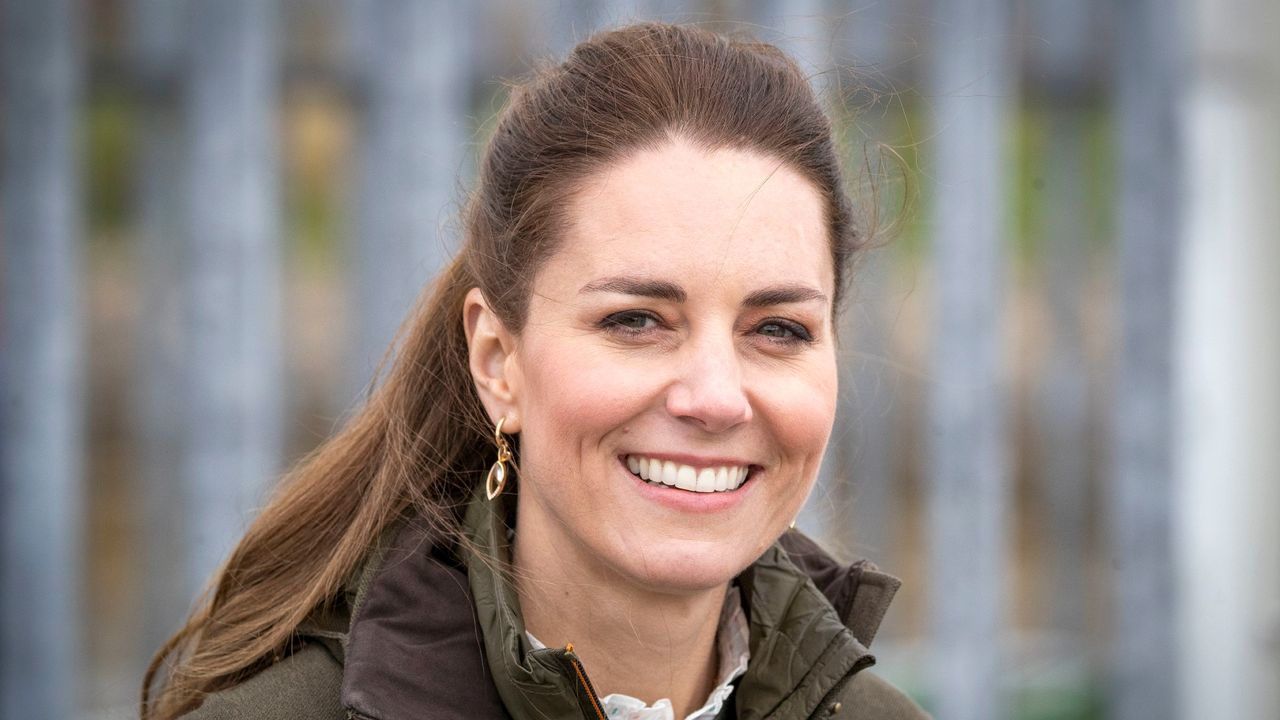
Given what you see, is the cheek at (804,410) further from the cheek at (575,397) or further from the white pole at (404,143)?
the white pole at (404,143)

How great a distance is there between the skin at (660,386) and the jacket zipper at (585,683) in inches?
6.5

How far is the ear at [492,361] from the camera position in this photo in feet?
7.29

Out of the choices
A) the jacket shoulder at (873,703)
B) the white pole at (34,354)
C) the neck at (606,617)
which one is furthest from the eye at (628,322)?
the white pole at (34,354)

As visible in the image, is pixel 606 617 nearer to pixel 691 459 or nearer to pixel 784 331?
pixel 691 459

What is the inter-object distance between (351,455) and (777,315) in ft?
2.71

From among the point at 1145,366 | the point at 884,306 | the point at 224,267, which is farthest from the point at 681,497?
Result: the point at 1145,366

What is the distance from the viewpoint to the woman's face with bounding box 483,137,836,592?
2.03m

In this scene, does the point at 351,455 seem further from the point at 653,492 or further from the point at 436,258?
the point at 436,258

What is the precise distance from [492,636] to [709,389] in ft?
1.66

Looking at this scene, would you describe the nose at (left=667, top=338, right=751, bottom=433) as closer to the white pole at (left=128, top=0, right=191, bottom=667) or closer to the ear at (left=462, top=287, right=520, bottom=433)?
the ear at (left=462, top=287, right=520, bottom=433)

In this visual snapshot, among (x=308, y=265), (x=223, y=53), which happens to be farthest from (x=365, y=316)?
(x=223, y=53)

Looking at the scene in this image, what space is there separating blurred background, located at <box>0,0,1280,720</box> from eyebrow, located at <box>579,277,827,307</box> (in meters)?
2.51

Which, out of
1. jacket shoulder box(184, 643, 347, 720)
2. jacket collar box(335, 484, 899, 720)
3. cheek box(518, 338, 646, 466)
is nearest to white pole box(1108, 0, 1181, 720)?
jacket collar box(335, 484, 899, 720)

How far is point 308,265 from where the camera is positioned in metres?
5.32
